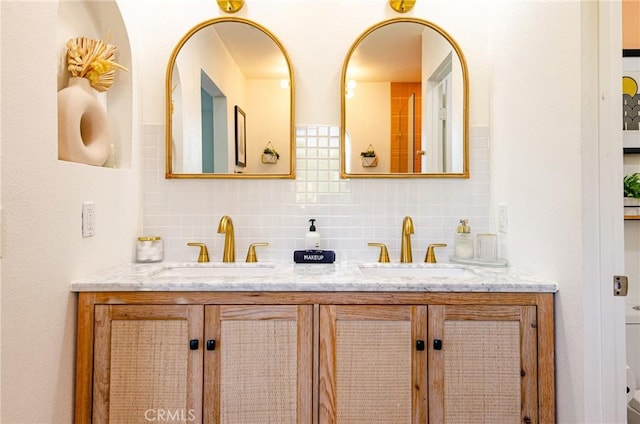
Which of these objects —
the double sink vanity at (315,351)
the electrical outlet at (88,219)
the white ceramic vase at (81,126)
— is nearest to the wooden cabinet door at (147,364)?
the double sink vanity at (315,351)

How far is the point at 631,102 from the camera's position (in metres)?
1.91

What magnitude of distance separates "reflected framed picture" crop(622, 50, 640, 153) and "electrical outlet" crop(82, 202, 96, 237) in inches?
87.6

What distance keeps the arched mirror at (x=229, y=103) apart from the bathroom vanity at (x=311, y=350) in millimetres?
725

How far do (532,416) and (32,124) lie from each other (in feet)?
6.05

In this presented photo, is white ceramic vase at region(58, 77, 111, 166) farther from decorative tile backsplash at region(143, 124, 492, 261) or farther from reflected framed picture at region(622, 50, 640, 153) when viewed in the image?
reflected framed picture at region(622, 50, 640, 153)

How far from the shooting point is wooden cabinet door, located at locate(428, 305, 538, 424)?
1.48 metres

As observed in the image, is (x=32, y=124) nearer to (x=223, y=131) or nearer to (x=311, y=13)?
(x=223, y=131)

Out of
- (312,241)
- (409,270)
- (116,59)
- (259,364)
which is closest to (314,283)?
(259,364)

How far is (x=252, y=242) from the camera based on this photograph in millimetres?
2055

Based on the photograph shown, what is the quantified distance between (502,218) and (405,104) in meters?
0.68

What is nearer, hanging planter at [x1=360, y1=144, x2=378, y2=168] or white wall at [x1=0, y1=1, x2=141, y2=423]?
white wall at [x1=0, y1=1, x2=141, y2=423]

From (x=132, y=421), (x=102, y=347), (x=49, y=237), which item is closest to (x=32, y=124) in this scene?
(x=49, y=237)

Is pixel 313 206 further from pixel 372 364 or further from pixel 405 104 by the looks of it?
pixel 372 364

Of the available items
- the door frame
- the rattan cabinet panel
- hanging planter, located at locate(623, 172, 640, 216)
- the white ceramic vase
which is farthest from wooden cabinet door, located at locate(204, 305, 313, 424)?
hanging planter, located at locate(623, 172, 640, 216)
